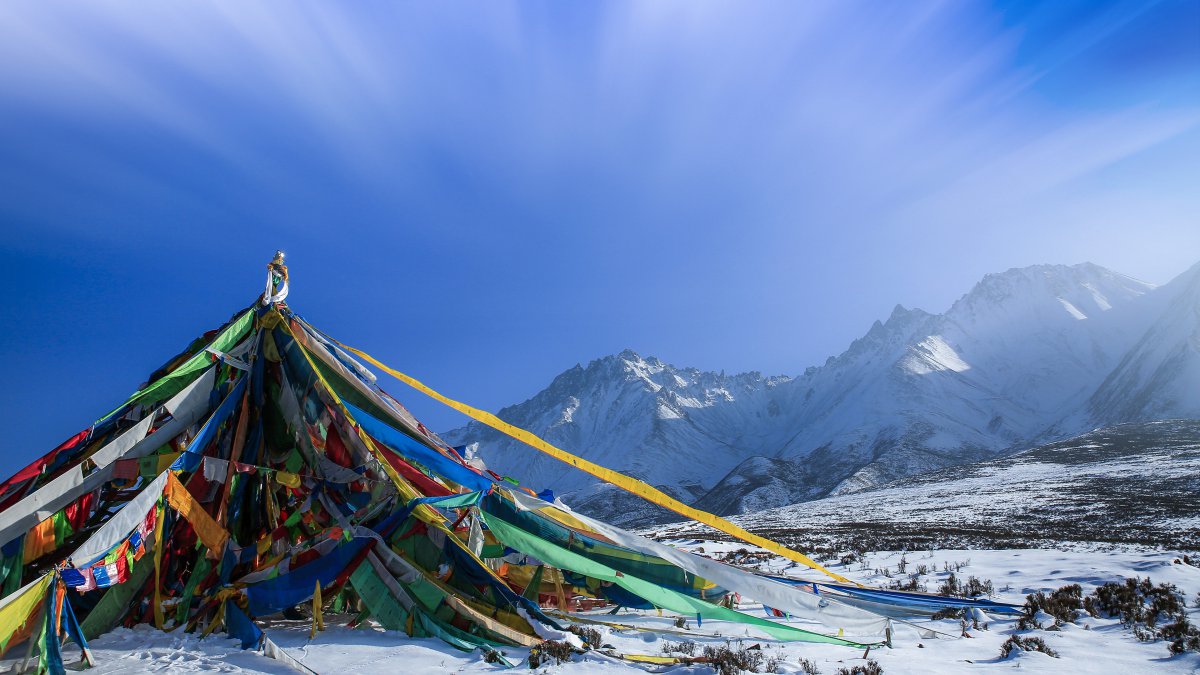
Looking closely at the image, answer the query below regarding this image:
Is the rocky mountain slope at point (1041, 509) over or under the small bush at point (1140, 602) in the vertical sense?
under

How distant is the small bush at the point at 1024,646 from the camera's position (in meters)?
6.46

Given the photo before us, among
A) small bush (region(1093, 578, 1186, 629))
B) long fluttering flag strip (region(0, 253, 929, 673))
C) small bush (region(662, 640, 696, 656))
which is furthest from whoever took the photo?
small bush (region(1093, 578, 1186, 629))

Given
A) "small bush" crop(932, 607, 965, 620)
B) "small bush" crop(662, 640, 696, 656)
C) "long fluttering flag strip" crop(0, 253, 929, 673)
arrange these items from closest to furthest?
"long fluttering flag strip" crop(0, 253, 929, 673) < "small bush" crop(662, 640, 696, 656) < "small bush" crop(932, 607, 965, 620)

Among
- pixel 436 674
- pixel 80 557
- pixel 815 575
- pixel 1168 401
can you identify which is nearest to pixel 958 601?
pixel 815 575

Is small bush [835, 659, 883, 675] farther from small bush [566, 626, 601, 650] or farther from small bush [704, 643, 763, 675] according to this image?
small bush [566, 626, 601, 650]

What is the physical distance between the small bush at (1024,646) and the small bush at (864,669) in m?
1.81

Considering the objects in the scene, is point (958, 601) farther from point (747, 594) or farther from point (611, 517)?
point (611, 517)

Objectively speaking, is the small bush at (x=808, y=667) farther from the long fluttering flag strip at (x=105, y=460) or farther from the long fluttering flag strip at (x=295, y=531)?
the long fluttering flag strip at (x=105, y=460)

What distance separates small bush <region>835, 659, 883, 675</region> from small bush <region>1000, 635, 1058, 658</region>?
1809 millimetres

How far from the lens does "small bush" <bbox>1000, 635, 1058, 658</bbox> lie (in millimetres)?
6457

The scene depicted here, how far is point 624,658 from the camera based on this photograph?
572cm

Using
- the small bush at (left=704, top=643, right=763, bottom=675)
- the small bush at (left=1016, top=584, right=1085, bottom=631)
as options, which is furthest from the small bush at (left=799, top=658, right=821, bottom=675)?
the small bush at (left=1016, top=584, right=1085, bottom=631)

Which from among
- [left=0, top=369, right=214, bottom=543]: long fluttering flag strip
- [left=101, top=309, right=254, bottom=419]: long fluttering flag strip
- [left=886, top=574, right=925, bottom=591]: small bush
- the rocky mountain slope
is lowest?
the rocky mountain slope

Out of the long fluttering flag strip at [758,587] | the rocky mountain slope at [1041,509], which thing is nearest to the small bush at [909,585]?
the long fluttering flag strip at [758,587]
